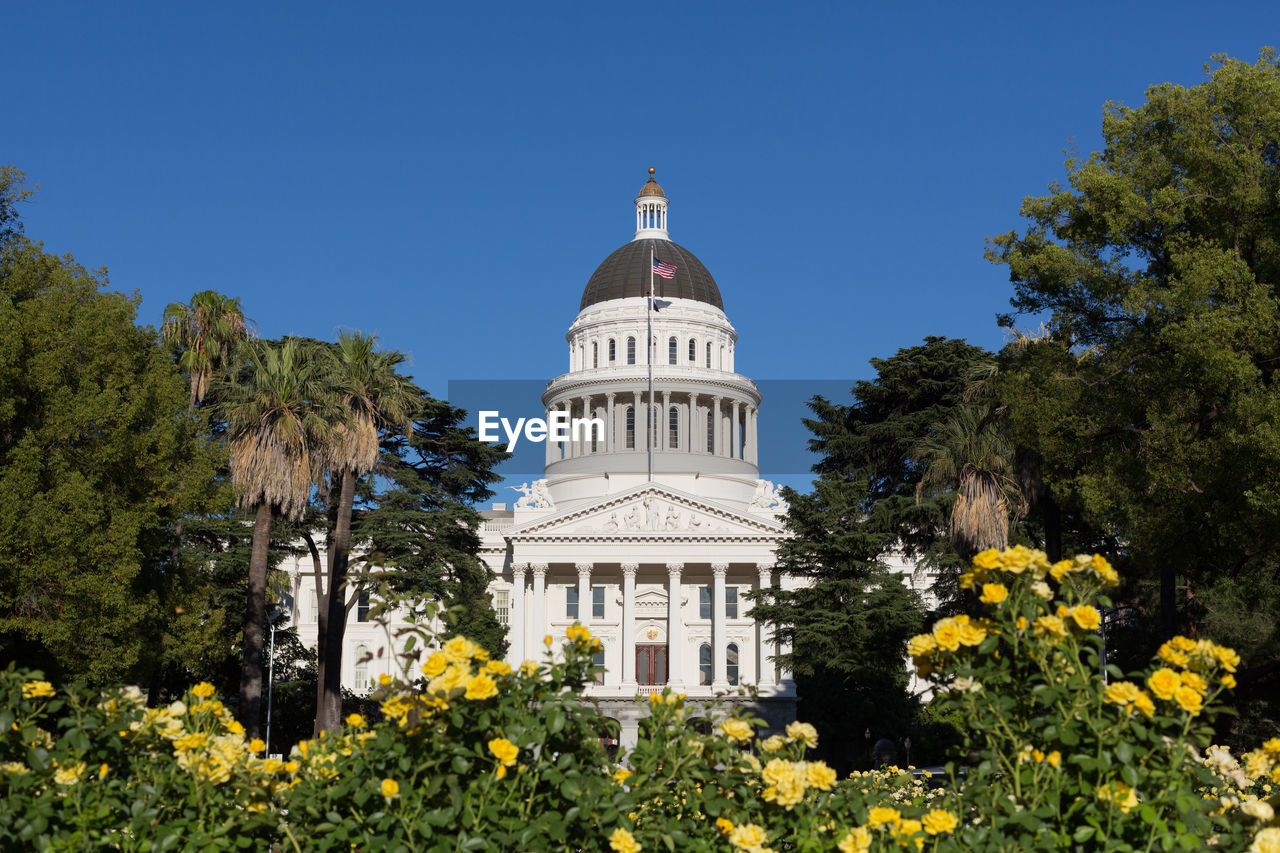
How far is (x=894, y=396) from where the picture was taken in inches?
2378

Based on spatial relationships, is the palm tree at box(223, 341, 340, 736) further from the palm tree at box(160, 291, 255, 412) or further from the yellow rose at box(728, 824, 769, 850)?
the yellow rose at box(728, 824, 769, 850)

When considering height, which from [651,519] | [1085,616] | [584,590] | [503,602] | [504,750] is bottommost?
[504,750]

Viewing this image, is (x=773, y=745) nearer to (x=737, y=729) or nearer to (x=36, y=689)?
(x=737, y=729)

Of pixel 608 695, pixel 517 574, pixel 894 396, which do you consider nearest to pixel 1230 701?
pixel 894 396

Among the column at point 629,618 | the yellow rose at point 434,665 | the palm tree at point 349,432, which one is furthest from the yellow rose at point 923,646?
the column at point 629,618

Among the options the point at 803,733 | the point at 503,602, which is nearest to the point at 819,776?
the point at 803,733

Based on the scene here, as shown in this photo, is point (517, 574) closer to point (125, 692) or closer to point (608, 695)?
point (608, 695)

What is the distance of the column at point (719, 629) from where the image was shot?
238 ft

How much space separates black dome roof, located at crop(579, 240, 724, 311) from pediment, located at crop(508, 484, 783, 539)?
2805 centimetres

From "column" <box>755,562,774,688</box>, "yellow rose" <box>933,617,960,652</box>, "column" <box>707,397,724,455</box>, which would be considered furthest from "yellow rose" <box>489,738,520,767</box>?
"column" <box>707,397,724,455</box>

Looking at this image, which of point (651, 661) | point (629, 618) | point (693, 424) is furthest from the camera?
point (693, 424)

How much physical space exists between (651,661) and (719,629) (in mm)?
4716

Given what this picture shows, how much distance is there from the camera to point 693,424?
95.1 meters

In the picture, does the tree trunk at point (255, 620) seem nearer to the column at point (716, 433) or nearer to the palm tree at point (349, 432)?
the palm tree at point (349, 432)
